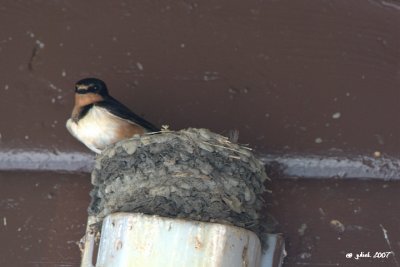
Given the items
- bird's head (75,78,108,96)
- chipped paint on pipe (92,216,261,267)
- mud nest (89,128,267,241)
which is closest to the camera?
→ chipped paint on pipe (92,216,261,267)

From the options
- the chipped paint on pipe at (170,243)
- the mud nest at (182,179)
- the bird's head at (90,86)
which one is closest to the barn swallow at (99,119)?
the bird's head at (90,86)

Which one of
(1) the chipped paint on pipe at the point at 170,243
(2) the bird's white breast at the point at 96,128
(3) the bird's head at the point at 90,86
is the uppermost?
(3) the bird's head at the point at 90,86

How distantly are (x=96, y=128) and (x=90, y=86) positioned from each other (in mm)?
233

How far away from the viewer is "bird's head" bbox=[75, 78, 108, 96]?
13.3 ft

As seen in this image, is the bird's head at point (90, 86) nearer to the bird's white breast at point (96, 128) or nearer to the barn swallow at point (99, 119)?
the barn swallow at point (99, 119)

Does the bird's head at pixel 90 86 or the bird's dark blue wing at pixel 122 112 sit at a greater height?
the bird's head at pixel 90 86

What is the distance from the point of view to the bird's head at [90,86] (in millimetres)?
4051

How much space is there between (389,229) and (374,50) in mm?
699

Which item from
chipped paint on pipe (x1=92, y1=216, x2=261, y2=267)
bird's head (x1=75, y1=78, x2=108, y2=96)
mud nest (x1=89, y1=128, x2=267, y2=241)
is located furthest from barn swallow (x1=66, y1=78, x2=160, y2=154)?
chipped paint on pipe (x1=92, y1=216, x2=261, y2=267)

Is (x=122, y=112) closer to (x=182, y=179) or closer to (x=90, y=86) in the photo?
(x=90, y=86)

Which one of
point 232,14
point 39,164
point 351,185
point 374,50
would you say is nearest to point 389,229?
point 351,185

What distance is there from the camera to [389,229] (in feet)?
12.7

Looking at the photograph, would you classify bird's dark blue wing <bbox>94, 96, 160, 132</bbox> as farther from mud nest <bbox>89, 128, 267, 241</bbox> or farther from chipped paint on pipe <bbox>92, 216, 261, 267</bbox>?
chipped paint on pipe <bbox>92, 216, 261, 267</bbox>

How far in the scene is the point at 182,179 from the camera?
3.50 meters
